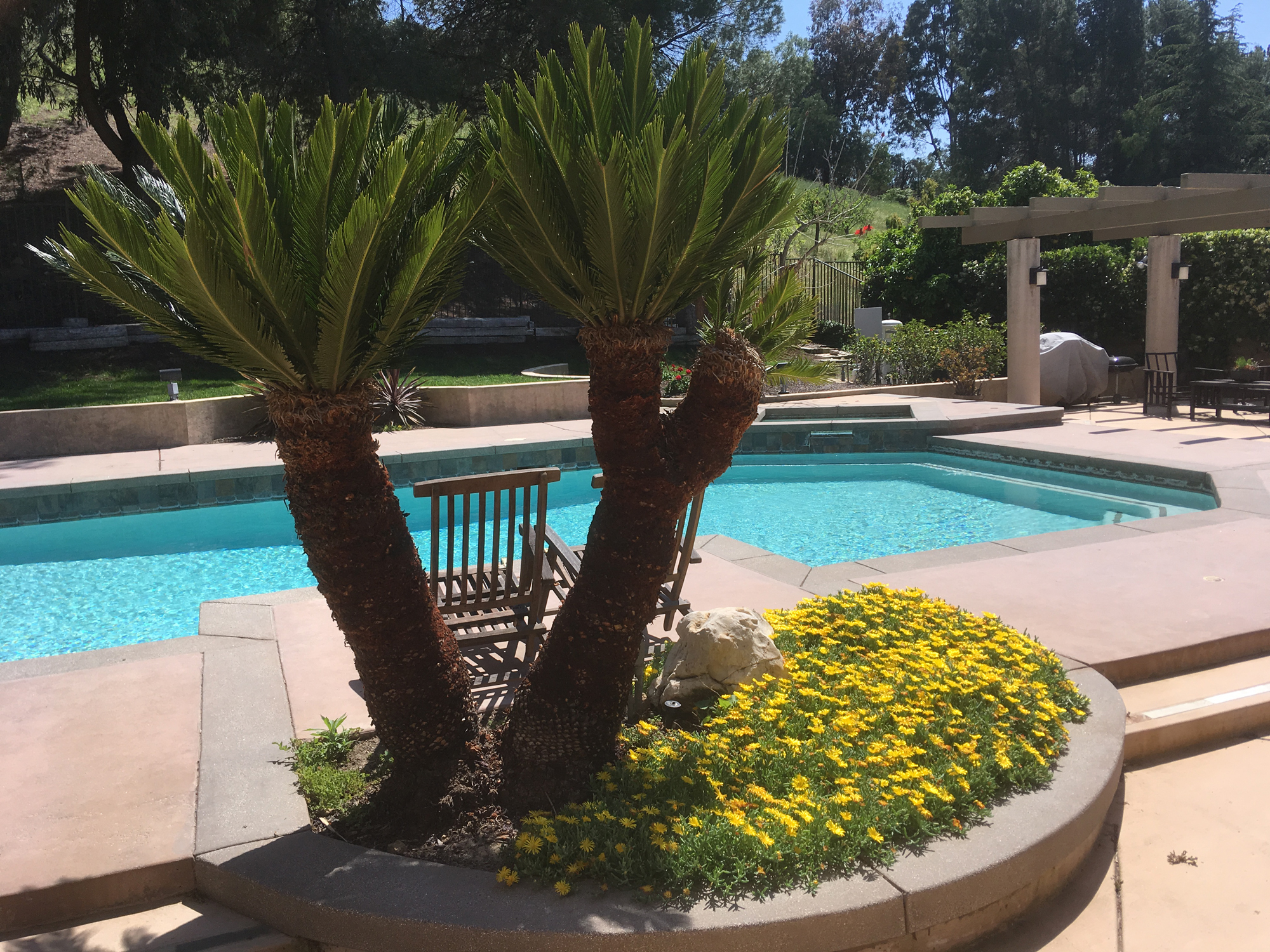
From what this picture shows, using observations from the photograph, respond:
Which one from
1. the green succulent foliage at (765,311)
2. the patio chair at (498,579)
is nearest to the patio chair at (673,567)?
the patio chair at (498,579)

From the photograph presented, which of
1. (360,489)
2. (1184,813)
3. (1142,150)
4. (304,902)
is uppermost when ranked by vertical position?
(1142,150)

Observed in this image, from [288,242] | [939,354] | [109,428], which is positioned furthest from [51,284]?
[288,242]

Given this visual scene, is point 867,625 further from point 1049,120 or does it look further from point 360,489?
point 1049,120

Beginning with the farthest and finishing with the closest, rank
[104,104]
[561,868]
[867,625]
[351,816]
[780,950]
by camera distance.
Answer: [104,104] → [867,625] → [351,816] → [561,868] → [780,950]

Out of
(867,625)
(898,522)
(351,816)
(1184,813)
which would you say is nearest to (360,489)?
(351,816)

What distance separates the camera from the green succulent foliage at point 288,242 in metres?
2.62

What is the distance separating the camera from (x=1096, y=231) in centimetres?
1534

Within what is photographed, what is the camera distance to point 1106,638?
4883 millimetres

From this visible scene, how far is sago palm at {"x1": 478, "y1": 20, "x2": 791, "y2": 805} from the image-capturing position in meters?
2.89

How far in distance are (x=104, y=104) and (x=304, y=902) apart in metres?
21.3

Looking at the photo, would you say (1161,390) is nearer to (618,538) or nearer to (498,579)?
(498,579)

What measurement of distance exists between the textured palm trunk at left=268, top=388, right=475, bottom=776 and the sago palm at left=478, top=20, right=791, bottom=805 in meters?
0.33

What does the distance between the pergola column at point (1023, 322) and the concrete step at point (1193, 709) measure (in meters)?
11.1

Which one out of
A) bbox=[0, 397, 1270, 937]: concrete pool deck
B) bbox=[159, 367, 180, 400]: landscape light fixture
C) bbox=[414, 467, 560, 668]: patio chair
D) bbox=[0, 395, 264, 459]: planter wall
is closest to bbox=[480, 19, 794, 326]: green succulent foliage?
bbox=[414, 467, 560, 668]: patio chair
